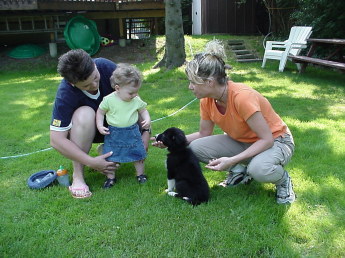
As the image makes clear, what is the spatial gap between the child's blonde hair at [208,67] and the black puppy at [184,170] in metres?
0.52

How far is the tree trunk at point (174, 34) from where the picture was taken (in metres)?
8.41

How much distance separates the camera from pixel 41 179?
3.25m

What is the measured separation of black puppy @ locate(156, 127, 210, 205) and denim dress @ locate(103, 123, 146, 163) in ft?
1.10

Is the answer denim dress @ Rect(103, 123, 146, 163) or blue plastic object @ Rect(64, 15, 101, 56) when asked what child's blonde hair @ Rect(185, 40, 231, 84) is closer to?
denim dress @ Rect(103, 123, 146, 163)

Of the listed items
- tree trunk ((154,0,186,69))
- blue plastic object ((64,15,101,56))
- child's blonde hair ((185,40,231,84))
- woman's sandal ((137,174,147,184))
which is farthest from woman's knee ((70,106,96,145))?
blue plastic object ((64,15,101,56))

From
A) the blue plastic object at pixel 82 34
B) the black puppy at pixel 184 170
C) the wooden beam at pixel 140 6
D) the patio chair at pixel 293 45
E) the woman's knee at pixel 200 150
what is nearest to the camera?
the black puppy at pixel 184 170

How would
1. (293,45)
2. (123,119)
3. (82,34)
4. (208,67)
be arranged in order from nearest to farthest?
(208,67) < (123,119) < (293,45) < (82,34)

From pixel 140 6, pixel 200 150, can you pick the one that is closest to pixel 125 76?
pixel 200 150

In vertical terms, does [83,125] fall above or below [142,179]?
above

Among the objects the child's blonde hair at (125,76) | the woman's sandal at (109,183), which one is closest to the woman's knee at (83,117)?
the child's blonde hair at (125,76)

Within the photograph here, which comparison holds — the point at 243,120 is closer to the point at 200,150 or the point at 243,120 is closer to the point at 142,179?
the point at 200,150

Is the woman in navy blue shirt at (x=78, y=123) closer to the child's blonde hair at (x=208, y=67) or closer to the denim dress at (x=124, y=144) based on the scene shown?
the denim dress at (x=124, y=144)

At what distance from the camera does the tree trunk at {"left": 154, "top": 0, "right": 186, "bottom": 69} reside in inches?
331

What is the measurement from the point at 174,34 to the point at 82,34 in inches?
154
